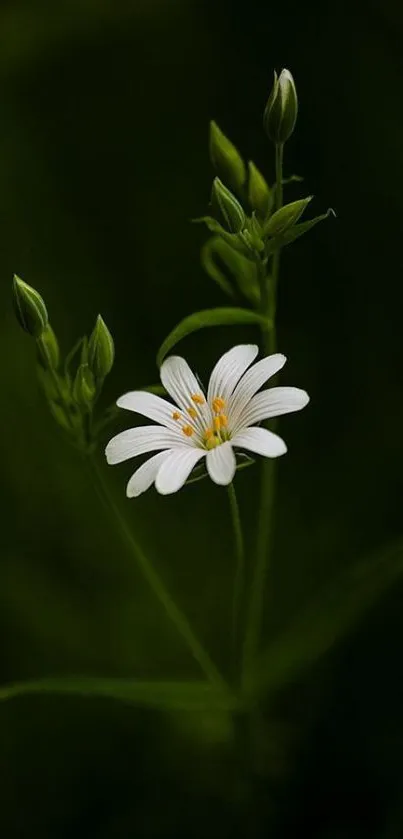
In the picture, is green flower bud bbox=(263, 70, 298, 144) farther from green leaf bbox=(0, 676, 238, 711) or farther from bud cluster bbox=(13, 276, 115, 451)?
green leaf bbox=(0, 676, 238, 711)

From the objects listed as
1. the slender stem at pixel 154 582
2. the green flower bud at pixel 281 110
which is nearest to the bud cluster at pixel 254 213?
the green flower bud at pixel 281 110

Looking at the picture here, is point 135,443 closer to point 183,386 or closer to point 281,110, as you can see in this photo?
point 183,386

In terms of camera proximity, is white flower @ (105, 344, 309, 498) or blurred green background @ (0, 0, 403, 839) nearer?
white flower @ (105, 344, 309, 498)

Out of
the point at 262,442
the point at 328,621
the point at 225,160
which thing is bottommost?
the point at 328,621

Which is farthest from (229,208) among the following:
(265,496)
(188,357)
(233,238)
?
(188,357)

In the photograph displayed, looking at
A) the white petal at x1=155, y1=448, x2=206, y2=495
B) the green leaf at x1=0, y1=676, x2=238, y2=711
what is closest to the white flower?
the white petal at x1=155, y1=448, x2=206, y2=495

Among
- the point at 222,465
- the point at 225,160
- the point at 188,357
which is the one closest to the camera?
the point at 222,465

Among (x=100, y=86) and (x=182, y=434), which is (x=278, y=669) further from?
(x=100, y=86)
